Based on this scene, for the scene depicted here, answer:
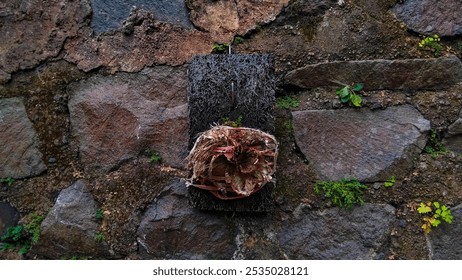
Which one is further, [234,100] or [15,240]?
[15,240]

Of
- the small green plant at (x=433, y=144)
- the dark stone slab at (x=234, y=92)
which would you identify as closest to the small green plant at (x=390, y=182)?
the small green plant at (x=433, y=144)

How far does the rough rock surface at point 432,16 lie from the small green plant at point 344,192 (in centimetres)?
46

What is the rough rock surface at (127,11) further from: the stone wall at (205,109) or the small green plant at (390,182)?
the small green plant at (390,182)

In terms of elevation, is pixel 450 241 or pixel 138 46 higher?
pixel 138 46

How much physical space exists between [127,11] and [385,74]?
758 mm

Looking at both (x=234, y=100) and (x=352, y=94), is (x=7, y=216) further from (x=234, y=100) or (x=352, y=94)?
(x=352, y=94)

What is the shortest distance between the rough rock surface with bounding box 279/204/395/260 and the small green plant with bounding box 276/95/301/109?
11.1 inches

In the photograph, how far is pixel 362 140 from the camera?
1145 millimetres

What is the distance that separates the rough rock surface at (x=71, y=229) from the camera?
1.18 metres

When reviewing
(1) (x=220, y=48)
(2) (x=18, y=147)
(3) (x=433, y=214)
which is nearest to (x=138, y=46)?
(1) (x=220, y=48)

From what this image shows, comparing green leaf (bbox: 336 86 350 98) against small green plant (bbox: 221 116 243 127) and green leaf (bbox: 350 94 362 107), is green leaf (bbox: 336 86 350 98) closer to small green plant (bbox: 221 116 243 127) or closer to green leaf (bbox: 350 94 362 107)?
green leaf (bbox: 350 94 362 107)

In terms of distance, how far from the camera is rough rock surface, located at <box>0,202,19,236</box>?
121 cm
